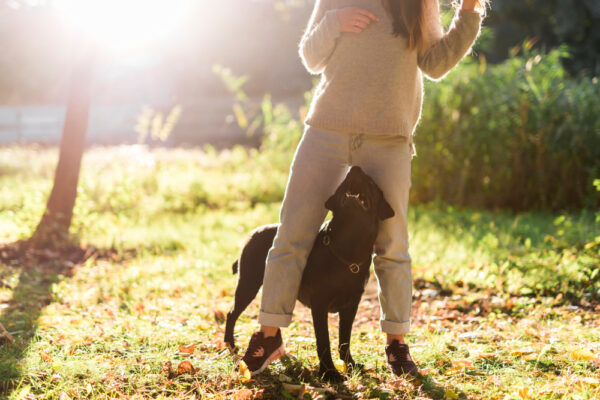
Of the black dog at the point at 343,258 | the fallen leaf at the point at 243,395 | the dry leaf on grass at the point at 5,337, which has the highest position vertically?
the black dog at the point at 343,258

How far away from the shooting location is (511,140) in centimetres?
696

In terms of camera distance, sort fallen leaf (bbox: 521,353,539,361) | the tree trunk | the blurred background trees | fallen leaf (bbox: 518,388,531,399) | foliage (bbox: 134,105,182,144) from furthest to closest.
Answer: foliage (bbox: 134,105,182,144), the blurred background trees, the tree trunk, fallen leaf (bbox: 521,353,539,361), fallen leaf (bbox: 518,388,531,399)

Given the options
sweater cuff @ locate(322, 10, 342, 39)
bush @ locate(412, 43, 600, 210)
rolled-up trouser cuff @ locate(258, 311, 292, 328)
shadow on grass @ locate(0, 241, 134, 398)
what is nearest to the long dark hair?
sweater cuff @ locate(322, 10, 342, 39)

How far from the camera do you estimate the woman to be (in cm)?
246

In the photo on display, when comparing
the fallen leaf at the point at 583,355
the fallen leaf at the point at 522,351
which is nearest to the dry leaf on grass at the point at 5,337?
the fallen leaf at the point at 522,351

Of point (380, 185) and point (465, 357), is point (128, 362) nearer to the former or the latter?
point (380, 185)

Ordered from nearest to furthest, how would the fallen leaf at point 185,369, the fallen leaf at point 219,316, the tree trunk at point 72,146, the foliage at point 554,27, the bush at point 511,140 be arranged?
the fallen leaf at point 185,369, the fallen leaf at point 219,316, the tree trunk at point 72,146, the bush at point 511,140, the foliage at point 554,27

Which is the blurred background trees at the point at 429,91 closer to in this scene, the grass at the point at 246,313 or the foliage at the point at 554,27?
the foliage at the point at 554,27

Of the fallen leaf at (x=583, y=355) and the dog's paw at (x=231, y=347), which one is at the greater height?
the fallen leaf at (x=583, y=355)

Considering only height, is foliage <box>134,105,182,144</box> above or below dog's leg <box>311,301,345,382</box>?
above

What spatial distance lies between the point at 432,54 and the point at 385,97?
320mm

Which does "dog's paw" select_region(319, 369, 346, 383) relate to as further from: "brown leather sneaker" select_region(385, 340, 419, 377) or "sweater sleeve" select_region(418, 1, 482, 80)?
"sweater sleeve" select_region(418, 1, 482, 80)

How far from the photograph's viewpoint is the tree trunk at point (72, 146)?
5.92 m

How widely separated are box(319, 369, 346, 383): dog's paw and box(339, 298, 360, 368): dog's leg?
0.13 meters
